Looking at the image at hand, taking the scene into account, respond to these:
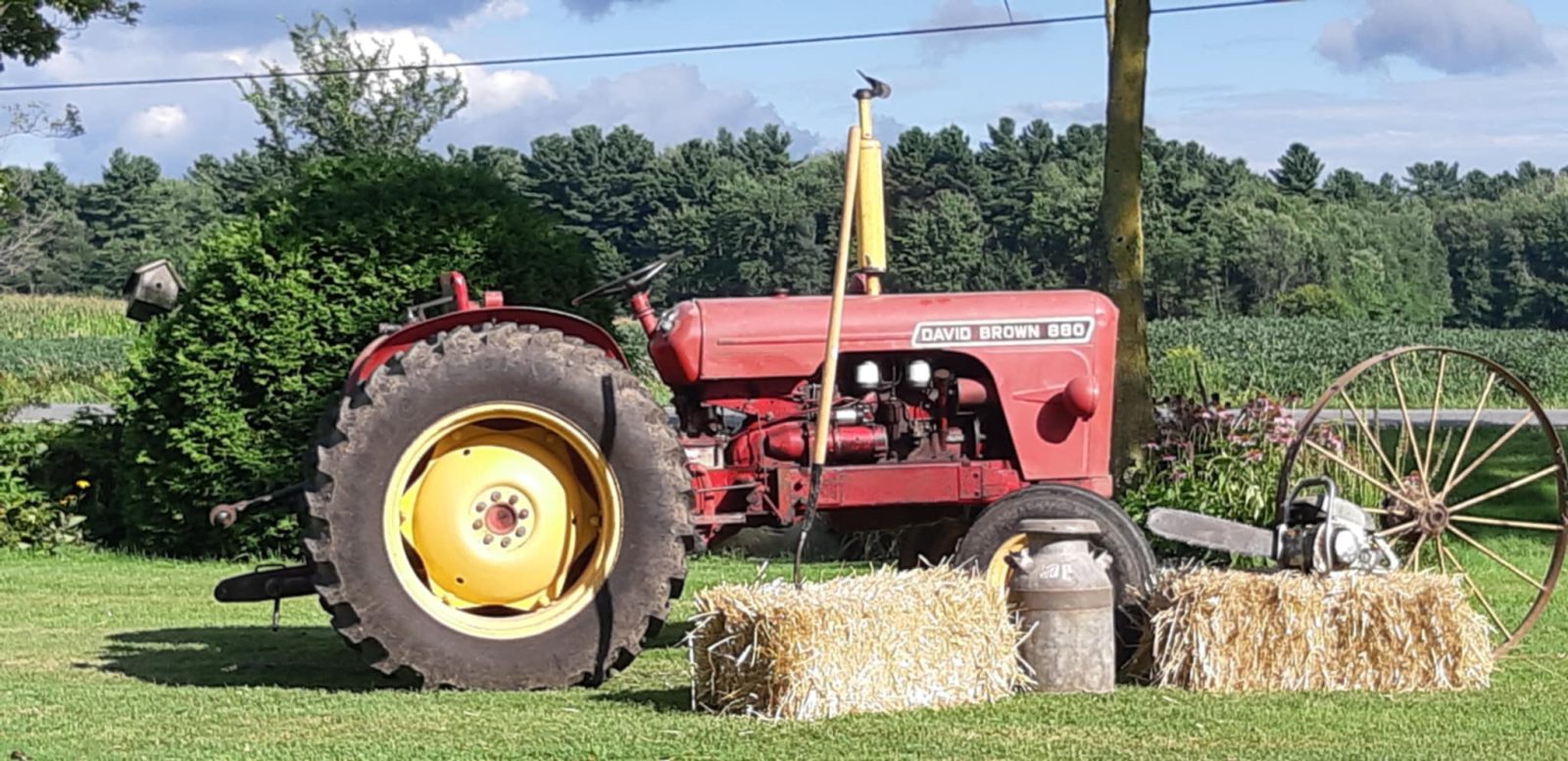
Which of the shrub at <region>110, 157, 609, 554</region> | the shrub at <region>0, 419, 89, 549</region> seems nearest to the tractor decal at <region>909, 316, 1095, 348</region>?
the shrub at <region>110, 157, 609, 554</region>

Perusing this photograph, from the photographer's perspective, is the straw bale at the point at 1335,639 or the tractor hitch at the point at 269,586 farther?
the tractor hitch at the point at 269,586

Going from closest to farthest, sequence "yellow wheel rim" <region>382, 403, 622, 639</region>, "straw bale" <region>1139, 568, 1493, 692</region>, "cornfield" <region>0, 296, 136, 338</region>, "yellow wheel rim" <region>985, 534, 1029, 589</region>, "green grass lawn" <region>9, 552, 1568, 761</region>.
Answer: "green grass lawn" <region>9, 552, 1568, 761</region>
"straw bale" <region>1139, 568, 1493, 692</region>
"yellow wheel rim" <region>382, 403, 622, 639</region>
"yellow wheel rim" <region>985, 534, 1029, 589</region>
"cornfield" <region>0, 296, 136, 338</region>

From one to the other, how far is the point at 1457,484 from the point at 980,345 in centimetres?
263

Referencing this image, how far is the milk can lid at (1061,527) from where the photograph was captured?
249 inches

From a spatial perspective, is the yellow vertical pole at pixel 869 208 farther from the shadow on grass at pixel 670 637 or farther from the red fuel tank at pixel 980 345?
the shadow on grass at pixel 670 637

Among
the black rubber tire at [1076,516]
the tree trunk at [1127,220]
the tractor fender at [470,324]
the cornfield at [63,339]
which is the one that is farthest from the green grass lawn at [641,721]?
the cornfield at [63,339]

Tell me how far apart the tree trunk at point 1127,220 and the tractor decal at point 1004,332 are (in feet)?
13.4

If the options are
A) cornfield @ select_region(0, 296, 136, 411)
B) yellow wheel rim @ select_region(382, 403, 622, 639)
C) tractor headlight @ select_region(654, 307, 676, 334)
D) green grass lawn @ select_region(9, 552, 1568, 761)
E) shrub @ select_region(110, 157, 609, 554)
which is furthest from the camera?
cornfield @ select_region(0, 296, 136, 411)

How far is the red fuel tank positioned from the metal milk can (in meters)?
0.95

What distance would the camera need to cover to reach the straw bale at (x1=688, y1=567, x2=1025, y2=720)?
571 centimetres

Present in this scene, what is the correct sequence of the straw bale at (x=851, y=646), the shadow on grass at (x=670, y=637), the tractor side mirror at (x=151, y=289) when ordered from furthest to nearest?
the tractor side mirror at (x=151, y=289) → the shadow on grass at (x=670, y=637) → the straw bale at (x=851, y=646)

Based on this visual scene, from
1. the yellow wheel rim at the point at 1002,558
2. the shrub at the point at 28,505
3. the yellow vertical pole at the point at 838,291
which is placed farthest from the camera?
the shrub at the point at 28,505

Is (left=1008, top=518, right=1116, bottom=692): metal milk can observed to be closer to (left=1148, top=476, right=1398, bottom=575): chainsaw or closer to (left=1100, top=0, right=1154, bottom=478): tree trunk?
(left=1148, top=476, right=1398, bottom=575): chainsaw

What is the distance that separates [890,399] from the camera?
7.29 metres
